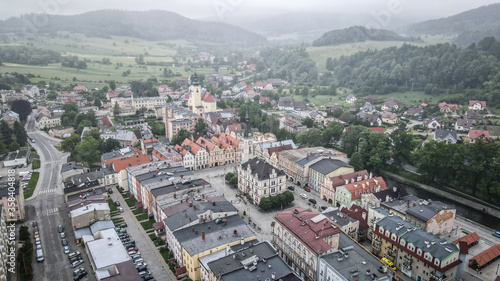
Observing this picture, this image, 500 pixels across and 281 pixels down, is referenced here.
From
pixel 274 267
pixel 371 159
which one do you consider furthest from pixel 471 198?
pixel 274 267

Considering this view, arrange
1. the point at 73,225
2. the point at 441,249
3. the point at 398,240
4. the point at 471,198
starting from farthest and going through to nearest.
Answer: the point at 471,198 < the point at 73,225 < the point at 398,240 < the point at 441,249

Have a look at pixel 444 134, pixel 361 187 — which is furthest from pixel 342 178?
pixel 444 134

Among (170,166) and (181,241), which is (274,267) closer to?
(181,241)

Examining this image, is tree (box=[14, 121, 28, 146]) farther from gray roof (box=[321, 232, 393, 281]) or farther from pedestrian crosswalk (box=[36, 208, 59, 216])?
gray roof (box=[321, 232, 393, 281])

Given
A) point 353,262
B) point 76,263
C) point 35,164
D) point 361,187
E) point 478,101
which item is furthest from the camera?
point 478,101

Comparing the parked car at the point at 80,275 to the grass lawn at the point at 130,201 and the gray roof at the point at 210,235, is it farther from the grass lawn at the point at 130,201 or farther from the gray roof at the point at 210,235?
the grass lawn at the point at 130,201

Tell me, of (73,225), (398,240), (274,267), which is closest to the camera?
(274,267)

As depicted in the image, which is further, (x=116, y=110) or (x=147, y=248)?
(x=116, y=110)

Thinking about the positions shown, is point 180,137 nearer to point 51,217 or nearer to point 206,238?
point 51,217
